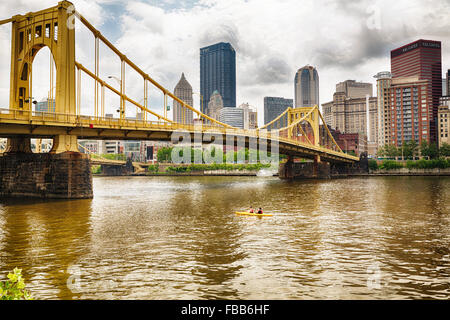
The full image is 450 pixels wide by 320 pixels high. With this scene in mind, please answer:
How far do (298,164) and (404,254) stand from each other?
95.4m

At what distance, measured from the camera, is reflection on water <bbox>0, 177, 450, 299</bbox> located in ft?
38.6

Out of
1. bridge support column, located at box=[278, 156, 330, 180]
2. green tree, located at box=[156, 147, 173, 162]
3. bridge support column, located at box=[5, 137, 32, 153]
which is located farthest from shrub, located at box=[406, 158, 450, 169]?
bridge support column, located at box=[5, 137, 32, 153]

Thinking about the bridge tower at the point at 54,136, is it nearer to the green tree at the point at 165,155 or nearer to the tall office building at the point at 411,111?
the green tree at the point at 165,155

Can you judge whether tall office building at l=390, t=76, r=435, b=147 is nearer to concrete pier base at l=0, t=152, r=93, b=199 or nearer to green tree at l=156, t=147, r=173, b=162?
green tree at l=156, t=147, r=173, b=162

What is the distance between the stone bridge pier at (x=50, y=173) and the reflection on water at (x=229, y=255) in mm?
10296

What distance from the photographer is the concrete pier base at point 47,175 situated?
39719 millimetres

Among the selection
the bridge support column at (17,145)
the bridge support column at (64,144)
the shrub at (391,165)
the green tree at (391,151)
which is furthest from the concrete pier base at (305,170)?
the bridge support column at (17,145)

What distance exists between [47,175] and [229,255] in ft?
104

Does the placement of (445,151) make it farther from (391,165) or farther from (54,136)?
(54,136)

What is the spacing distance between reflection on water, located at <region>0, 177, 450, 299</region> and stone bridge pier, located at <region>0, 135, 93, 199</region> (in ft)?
33.8

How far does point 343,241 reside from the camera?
754 inches

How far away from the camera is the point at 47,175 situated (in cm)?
4053

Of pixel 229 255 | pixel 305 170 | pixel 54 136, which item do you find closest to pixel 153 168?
pixel 305 170
